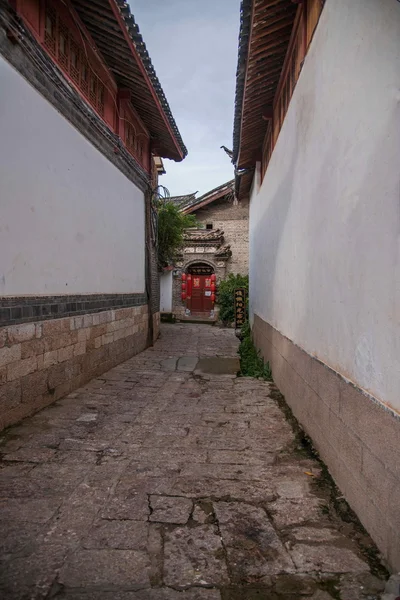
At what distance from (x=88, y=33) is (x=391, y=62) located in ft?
16.8

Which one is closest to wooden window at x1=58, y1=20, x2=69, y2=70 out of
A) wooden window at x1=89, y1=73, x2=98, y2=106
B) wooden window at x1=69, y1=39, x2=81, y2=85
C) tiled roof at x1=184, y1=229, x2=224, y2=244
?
wooden window at x1=69, y1=39, x2=81, y2=85

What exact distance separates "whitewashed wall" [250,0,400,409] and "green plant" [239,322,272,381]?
2.43 metres

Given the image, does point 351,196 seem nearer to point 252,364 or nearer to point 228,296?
point 252,364

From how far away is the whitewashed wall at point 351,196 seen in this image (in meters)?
2.05

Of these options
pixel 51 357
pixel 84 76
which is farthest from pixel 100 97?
pixel 51 357

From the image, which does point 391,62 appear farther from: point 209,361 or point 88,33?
point 209,361

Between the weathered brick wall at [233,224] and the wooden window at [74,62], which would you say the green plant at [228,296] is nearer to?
the weathered brick wall at [233,224]

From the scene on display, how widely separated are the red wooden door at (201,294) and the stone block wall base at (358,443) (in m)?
16.6

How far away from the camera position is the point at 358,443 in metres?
2.42

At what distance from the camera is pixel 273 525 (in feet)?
7.92

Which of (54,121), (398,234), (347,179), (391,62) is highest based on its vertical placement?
(54,121)

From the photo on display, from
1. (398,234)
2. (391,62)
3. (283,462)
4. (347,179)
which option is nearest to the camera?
(398,234)

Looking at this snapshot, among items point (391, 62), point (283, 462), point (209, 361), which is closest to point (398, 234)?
point (391, 62)

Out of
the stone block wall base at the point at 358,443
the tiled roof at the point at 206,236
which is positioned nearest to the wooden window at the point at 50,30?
the stone block wall base at the point at 358,443
